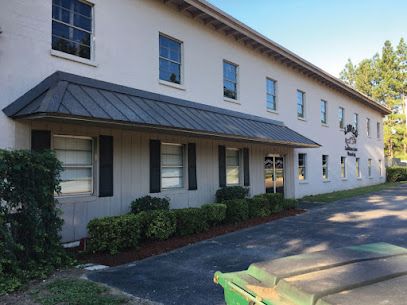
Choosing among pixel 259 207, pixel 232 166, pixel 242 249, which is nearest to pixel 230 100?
pixel 232 166

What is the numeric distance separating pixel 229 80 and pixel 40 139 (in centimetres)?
864

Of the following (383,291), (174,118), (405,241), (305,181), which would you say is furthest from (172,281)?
(305,181)

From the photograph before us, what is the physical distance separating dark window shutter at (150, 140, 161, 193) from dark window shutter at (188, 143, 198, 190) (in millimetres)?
1422

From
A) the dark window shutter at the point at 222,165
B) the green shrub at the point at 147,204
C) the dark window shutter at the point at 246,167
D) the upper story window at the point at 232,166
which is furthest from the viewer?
the dark window shutter at the point at 246,167

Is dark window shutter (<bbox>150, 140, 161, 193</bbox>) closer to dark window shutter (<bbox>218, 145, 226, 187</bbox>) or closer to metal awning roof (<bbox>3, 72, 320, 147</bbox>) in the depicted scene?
metal awning roof (<bbox>3, 72, 320, 147</bbox>)

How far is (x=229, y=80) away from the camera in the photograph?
15531 mm

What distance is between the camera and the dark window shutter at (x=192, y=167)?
13.0m

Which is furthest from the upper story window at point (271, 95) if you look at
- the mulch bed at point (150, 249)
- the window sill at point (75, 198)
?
the window sill at point (75, 198)

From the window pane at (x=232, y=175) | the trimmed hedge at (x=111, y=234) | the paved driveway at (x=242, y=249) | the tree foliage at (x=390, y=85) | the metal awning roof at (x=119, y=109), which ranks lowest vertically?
the paved driveway at (x=242, y=249)

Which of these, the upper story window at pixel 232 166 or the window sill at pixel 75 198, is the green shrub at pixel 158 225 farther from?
the upper story window at pixel 232 166

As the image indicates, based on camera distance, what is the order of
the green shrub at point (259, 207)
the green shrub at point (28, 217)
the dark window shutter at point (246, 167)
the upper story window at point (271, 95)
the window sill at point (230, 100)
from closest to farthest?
the green shrub at point (28, 217)
the green shrub at point (259, 207)
the window sill at point (230, 100)
the dark window shutter at point (246, 167)
the upper story window at point (271, 95)

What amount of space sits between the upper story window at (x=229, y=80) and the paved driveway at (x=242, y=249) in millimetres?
5486

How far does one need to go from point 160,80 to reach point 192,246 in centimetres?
548

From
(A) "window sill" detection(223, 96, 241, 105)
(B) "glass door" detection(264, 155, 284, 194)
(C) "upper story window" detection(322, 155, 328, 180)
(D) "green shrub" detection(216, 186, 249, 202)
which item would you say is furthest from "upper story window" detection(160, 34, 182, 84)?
(C) "upper story window" detection(322, 155, 328, 180)
